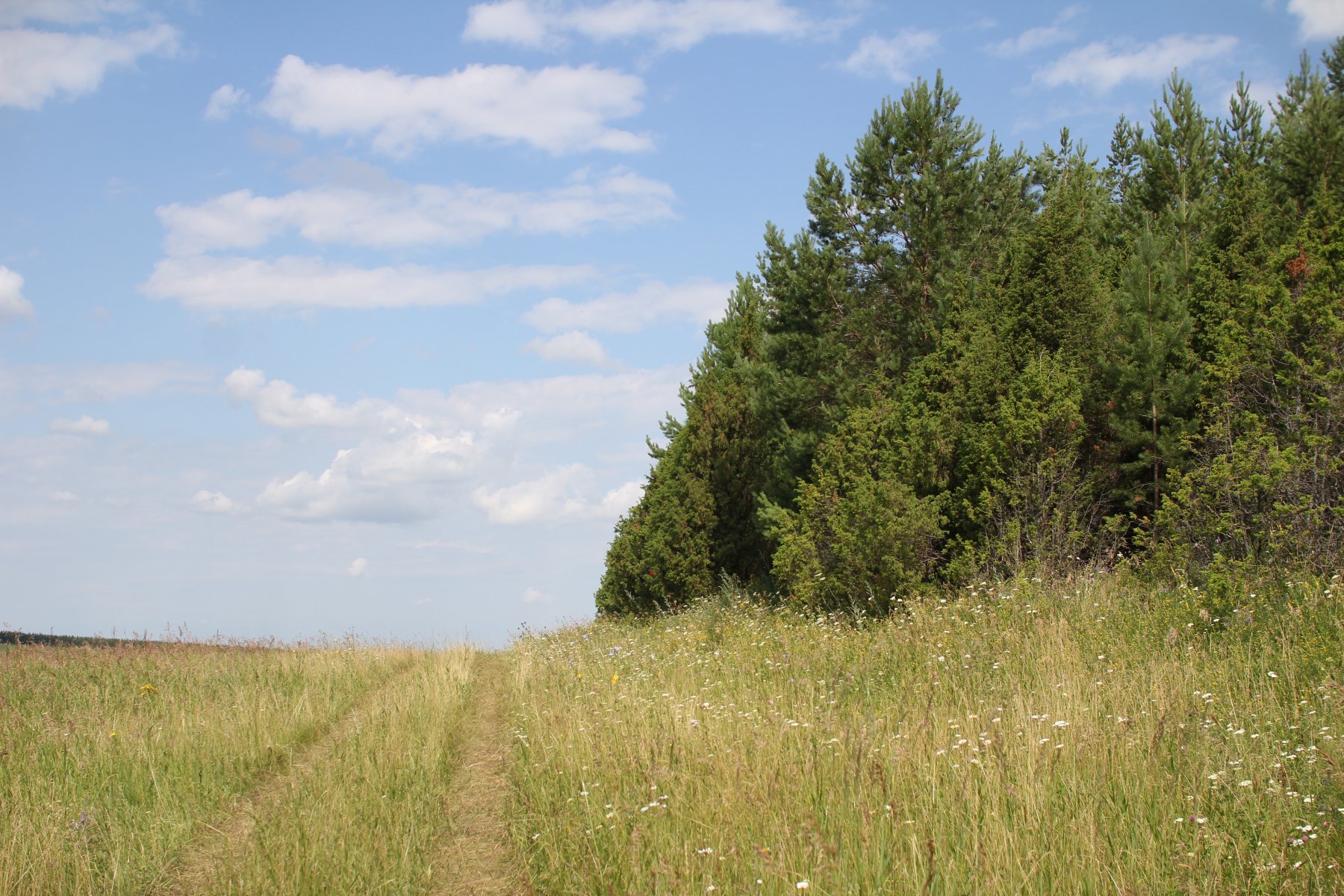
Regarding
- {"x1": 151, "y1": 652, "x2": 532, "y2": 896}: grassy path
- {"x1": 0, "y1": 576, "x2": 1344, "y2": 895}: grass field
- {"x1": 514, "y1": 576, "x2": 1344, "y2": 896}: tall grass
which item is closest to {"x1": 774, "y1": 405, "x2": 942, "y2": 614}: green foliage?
{"x1": 0, "y1": 576, "x2": 1344, "y2": 895}: grass field

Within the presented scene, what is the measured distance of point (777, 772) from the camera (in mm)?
5195

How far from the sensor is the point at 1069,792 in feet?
15.3

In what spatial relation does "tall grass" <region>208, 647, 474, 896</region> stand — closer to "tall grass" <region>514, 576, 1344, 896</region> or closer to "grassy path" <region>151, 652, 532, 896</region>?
"grassy path" <region>151, 652, 532, 896</region>

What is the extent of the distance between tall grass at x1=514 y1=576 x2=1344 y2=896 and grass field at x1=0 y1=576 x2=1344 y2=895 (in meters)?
0.03

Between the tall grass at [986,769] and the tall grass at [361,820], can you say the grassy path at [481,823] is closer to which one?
the tall grass at [361,820]

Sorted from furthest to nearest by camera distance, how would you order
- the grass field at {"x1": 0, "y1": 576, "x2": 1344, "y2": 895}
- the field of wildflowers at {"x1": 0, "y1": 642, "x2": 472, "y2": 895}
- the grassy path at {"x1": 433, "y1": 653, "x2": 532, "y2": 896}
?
the field of wildflowers at {"x1": 0, "y1": 642, "x2": 472, "y2": 895} < the grassy path at {"x1": 433, "y1": 653, "x2": 532, "y2": 896} < the grass field at {"x1": 0, "y1": 576, "x2": 1344, "y2": 895}

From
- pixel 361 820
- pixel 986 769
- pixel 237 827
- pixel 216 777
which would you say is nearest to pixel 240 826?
pixel 237 827

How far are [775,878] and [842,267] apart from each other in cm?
2023

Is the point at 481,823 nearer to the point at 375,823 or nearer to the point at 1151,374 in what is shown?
the point at 375,823

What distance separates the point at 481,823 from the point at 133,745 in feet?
13.4

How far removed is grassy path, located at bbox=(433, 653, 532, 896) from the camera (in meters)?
5.14

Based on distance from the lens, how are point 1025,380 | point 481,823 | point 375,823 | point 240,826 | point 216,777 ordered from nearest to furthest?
1. point 375,823
2. point 481,823
3. point 240,826
4. point 216,777
5. point 1025,380

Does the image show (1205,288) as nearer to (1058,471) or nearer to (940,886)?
(1058,471)

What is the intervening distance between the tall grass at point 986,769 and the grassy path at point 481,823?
21cm
